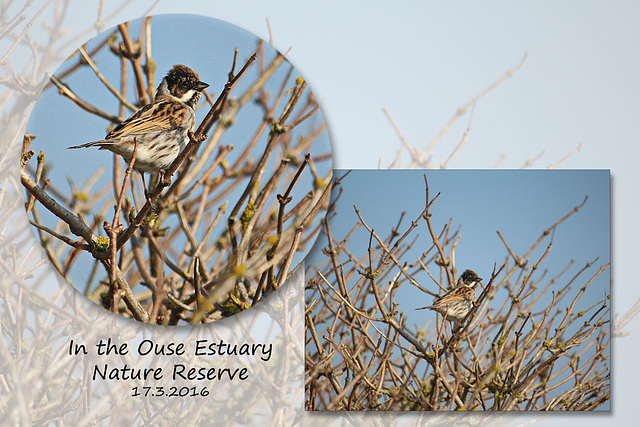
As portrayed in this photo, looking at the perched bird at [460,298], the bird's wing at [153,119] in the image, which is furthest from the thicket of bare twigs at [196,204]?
the perched bird at [460,298]

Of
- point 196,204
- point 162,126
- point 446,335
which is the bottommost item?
point 446,335

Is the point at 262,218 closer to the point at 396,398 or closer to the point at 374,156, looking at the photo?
the point at 374,156

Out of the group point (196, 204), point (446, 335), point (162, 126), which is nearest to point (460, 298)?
point (446, 335)

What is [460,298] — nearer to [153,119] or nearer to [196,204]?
[196,204]

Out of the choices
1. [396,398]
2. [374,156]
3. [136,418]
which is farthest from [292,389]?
[374,156]

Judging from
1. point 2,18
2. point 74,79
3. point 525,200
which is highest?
point 2,18

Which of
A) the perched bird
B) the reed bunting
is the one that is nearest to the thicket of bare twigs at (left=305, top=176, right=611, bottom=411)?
the perched bird
